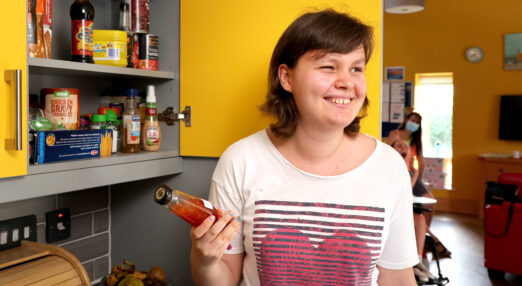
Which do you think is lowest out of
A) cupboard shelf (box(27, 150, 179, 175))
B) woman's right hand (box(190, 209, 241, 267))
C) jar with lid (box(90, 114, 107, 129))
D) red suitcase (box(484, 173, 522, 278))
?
red suitcase (box(484, 173, 522, 278))

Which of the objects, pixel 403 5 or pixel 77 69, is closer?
pixel 77 69

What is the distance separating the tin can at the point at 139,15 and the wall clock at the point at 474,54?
18.7ft

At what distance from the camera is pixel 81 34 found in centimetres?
137

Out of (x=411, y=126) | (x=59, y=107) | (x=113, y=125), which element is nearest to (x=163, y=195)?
(x=59, y=107)

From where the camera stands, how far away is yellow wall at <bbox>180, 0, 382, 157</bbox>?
1.52 metres

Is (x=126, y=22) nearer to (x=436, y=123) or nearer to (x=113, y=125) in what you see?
(x=113, y=125)

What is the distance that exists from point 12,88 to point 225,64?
27.8 inches

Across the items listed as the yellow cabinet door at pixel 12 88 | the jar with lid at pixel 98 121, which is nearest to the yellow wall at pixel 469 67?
the jar with lid at pixel 98 121

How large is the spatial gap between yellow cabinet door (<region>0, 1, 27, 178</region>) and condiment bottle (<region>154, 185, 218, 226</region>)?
472 mm

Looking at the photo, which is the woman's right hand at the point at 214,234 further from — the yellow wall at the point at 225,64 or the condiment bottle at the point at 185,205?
the yellow wall at the point at 225,64

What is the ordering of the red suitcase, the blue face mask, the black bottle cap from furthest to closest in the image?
the blue face mask
the red suitcase
the black bottle cap

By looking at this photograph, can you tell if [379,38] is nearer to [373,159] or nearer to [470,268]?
A: [373,159]

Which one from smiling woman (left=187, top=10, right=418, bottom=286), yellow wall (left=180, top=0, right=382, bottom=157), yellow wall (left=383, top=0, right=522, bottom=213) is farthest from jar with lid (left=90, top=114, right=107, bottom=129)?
yellow wall (left=383, top=0, right=522, bottom=213)

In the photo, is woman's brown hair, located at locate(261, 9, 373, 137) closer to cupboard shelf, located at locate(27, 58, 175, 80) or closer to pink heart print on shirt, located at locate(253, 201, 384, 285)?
pink heart print on shirt, located at locate(253, 201, 384, 285)
